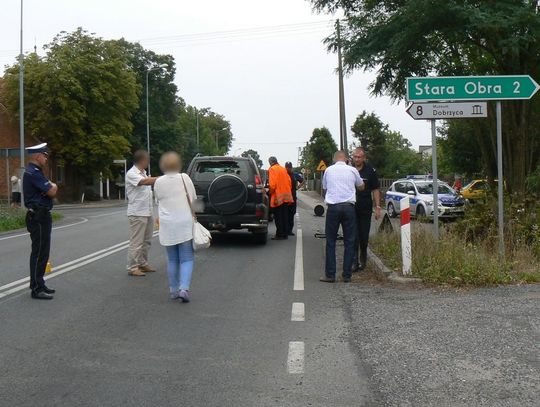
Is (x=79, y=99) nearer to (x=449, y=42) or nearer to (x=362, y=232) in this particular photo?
(x=449, y=42)

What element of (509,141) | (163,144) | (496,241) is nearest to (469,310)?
(496,241)

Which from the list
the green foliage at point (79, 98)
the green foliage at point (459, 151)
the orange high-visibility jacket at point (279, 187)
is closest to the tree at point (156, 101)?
the green foliage at point (79, 98)

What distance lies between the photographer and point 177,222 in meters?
7.23

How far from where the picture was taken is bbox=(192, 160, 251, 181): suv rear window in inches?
507

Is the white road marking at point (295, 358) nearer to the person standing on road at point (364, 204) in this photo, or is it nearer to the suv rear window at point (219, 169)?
the person standing on road at point (364, 204)

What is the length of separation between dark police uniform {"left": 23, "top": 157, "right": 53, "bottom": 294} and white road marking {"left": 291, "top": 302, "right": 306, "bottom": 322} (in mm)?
3067

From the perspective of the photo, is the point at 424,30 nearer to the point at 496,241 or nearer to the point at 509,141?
the point at 509,141

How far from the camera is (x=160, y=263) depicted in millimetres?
10555

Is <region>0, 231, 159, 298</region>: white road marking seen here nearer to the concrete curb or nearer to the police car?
the concrete curb

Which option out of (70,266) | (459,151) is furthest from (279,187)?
(459,151)

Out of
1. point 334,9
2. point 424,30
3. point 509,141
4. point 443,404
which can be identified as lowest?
point 443,404

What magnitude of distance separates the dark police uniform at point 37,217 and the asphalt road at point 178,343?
38 centimetres

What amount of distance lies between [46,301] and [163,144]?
52.6 meters

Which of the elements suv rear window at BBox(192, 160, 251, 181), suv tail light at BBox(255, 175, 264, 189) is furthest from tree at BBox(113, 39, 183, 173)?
suv tail light at BBox(255, 175, 264, 189)
